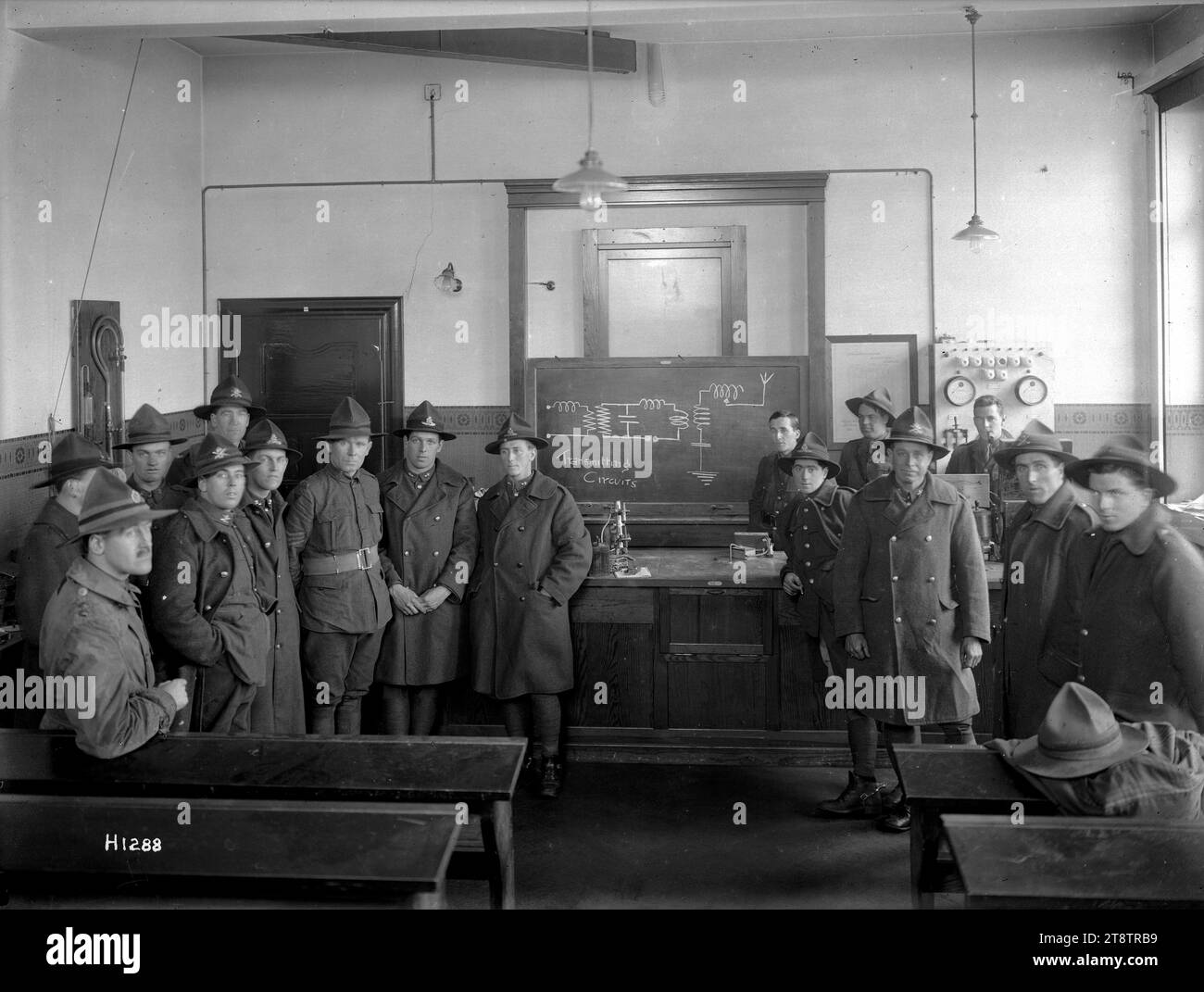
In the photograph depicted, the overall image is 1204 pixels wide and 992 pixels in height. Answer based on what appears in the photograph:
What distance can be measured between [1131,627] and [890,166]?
5497 mm

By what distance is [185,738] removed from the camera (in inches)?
143

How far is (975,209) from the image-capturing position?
809 centimetres

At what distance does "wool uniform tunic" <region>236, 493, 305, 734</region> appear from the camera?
15.0 feet

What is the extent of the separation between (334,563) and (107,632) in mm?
1725

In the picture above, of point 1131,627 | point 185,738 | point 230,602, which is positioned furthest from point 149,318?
point 1131,627

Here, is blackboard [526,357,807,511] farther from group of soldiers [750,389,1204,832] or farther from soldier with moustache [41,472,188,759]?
soldier with moustache [41,472,188,759]

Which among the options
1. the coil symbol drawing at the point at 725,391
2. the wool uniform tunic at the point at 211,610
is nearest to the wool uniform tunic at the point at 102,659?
the wool uniform tunic at the point at 211,610

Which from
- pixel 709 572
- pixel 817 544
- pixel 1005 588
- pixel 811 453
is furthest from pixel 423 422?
pixel 1005 588

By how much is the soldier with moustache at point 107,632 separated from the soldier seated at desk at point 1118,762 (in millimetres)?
2704

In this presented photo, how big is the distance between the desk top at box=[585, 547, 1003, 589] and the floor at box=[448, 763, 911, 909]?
94 centimetres

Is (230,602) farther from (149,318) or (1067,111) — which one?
(1067,111)

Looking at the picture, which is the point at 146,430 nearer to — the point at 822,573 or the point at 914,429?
the point at 822,573

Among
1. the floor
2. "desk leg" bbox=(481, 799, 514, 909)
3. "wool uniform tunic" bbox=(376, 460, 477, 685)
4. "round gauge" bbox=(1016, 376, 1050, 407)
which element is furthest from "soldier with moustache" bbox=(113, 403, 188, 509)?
"round gauge" bbox=(1016, 376, 1050, 407)

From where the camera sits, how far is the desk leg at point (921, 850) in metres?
3.35
